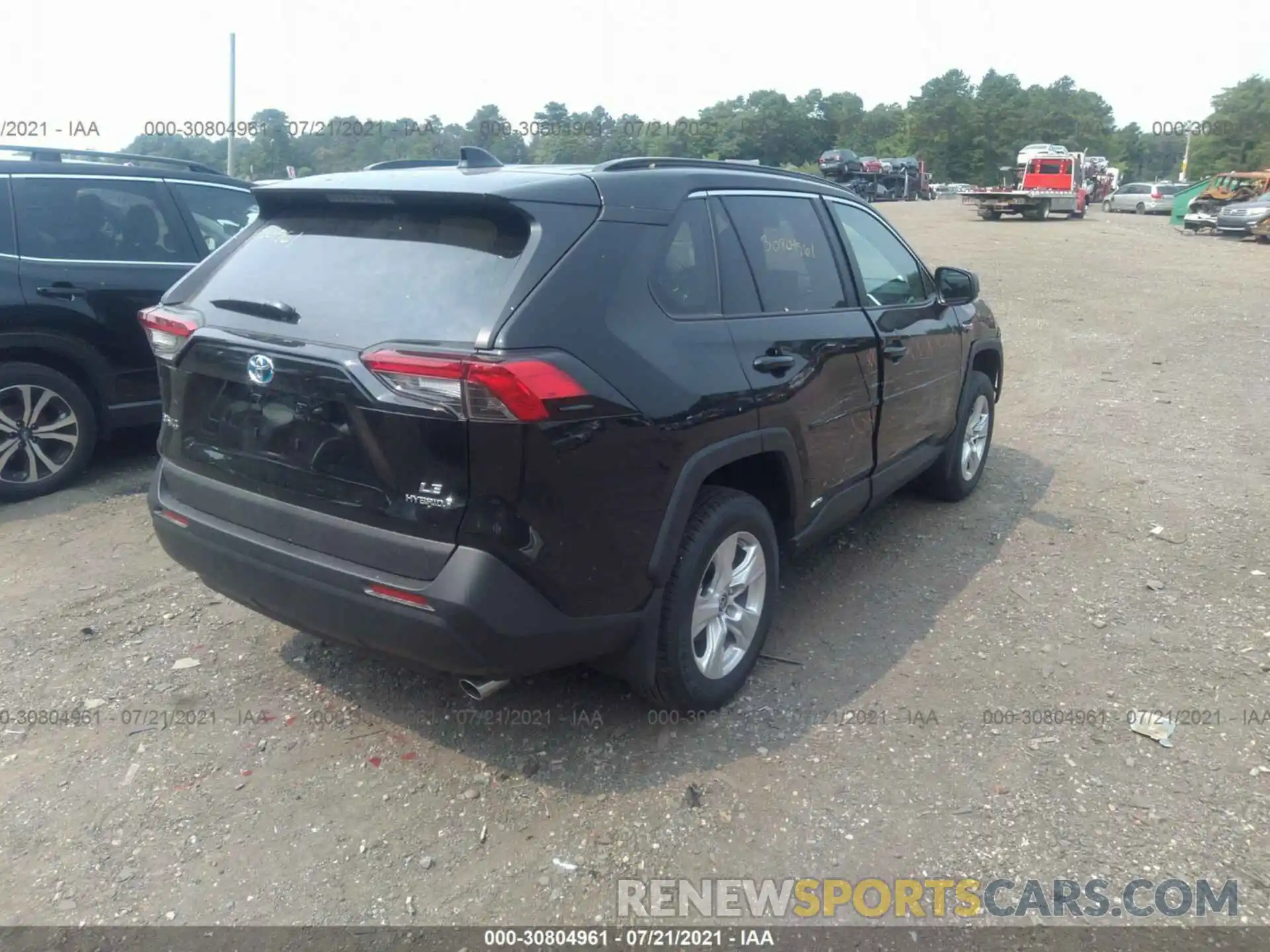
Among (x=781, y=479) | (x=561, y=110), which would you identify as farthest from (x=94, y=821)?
(x=561, y=110)

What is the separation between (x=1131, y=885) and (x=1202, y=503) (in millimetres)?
3758

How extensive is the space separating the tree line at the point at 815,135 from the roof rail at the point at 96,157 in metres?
0.76

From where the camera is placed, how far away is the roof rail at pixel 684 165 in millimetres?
3338

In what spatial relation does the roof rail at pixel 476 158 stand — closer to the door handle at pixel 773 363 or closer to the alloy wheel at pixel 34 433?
the door handle at pixel 773 363

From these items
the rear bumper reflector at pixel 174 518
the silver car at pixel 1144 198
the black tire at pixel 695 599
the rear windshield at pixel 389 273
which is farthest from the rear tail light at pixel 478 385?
the silver car at pixel 1144 198

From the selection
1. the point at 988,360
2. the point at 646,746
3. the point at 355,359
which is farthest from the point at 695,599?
the point at 988,360

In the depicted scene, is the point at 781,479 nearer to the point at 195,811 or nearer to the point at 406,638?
the point at 406,638

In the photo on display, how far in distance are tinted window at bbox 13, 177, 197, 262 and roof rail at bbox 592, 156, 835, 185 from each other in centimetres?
378

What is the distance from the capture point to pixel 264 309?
307 centimetres

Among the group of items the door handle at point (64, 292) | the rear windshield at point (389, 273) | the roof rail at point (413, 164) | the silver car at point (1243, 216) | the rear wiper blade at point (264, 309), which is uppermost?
the silver car at point (1243, 216)

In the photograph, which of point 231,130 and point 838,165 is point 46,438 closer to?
point 231,130

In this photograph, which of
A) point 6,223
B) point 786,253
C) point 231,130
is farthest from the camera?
point 231,130

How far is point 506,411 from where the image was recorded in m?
2.57

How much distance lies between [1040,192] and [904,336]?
106 feet
